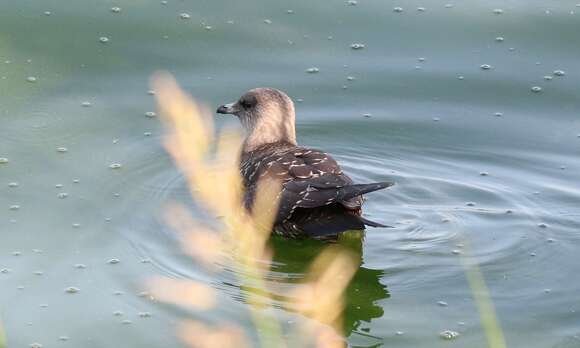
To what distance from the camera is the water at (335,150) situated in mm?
5934

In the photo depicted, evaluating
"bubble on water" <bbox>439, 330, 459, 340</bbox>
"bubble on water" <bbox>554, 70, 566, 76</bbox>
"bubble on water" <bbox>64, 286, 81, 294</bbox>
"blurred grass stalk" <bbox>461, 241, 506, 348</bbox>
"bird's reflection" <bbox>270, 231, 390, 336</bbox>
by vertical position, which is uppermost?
"bubble on water" <bbox>554, 70, 566, 76</bbox>

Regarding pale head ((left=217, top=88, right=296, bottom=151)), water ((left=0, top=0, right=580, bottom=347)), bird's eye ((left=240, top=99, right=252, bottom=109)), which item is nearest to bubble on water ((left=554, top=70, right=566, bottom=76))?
water ((left=0, top=0, right=580, bottom=347))

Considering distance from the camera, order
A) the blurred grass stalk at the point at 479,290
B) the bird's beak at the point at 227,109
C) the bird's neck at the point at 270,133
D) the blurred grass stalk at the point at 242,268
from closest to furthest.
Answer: the blurred grass stalk at the point at 242,268 → the blurred grass stalk at the point at 479,290 → the bird's neck at the point at 270,133 → the bird's beak at the point at 227,109

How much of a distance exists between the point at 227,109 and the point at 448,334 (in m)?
2.78

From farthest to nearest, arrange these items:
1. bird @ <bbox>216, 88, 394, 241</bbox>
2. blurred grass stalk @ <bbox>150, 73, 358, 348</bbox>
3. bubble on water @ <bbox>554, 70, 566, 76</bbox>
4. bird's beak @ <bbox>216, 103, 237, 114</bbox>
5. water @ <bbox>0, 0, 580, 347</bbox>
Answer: bubble on water @ <bbox>554, 70, 566, 76</bbox> < bird's beak @ <bbox>216, 103, 237, 114</bbox> < bird @ <bbox>216, 88, 394, 241</bbox> < water @ <bbox>0, 0, 580, 347</bbox> < blurred grass stalk @ <bbox>150, 73, 358, 348</bbox>

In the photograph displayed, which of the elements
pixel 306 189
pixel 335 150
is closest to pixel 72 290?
pixel 306 189

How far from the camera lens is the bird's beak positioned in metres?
7.91

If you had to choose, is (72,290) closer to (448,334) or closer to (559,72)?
(448,334)

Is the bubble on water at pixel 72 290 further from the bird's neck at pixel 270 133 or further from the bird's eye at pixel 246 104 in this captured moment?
the bird's eye at pixel 246 104

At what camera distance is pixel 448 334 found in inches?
Answer: 223

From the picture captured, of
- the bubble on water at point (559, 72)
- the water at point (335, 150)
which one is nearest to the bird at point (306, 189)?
the water at point (335, 150)

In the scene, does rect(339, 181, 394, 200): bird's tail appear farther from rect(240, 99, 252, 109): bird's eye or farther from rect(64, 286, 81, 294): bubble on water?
rect(240, 99, 252, 109): bird's eye

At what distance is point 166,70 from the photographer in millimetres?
8594

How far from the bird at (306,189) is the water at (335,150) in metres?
0.20
